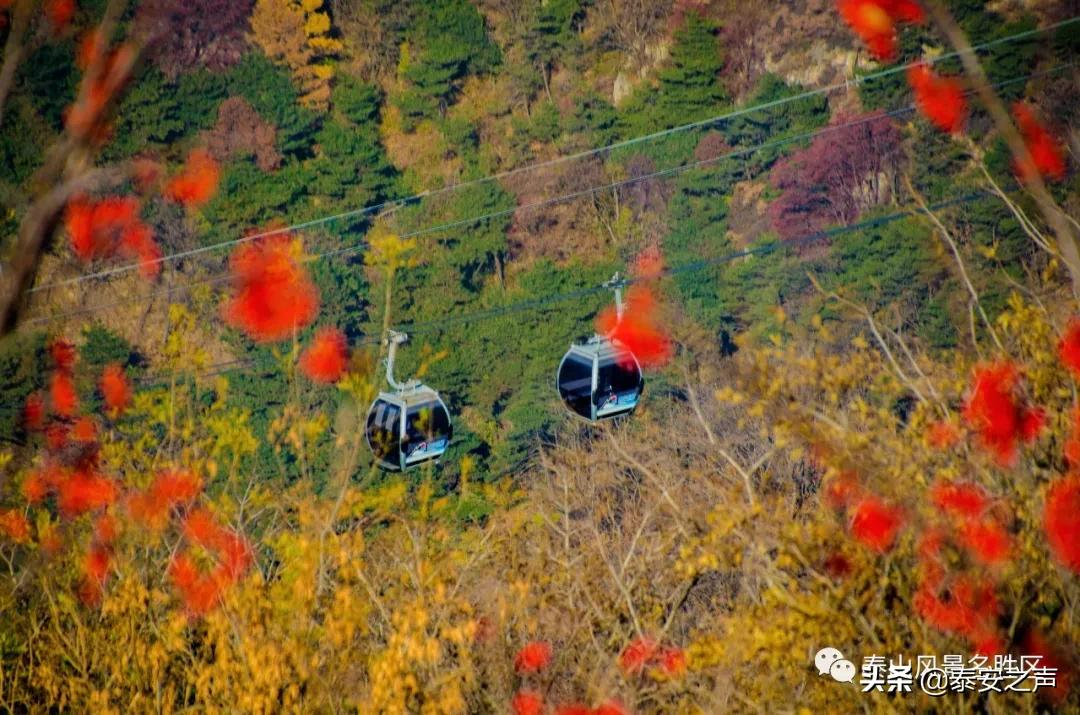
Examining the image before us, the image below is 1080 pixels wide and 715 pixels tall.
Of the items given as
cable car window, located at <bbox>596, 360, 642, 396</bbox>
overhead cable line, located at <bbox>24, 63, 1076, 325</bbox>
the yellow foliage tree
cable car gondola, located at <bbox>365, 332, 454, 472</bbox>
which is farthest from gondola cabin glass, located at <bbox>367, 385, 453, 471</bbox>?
the yellow foliage tree

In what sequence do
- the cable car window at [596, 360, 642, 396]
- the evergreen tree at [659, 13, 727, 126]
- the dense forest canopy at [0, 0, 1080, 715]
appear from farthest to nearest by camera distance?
the evergreen tree at [659, 13, 727, 126], the cable car window at [596, 360, 642, 396], the dense forest canopy at [0, 0, 1080, 715]

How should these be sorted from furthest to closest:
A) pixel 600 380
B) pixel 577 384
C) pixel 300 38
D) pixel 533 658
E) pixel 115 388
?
1. pixel 300 38
2. pixel 115 388
3. pixel 577 384
4. pixel 600 380
5. pixel 533 658

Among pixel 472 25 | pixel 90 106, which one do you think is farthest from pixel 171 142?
pixel 90 106

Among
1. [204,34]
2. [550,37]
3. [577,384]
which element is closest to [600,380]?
[577,384]

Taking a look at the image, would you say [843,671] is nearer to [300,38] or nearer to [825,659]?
[825,659]

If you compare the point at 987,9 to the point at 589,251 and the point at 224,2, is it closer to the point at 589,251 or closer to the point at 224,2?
the point at 589,251

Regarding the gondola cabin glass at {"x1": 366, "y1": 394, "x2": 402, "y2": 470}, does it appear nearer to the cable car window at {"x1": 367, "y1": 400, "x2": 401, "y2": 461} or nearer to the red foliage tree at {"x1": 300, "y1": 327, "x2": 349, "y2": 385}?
the cable car window at {"x1": 367, "y1": 400, "x2": 401, "y2": 461}
